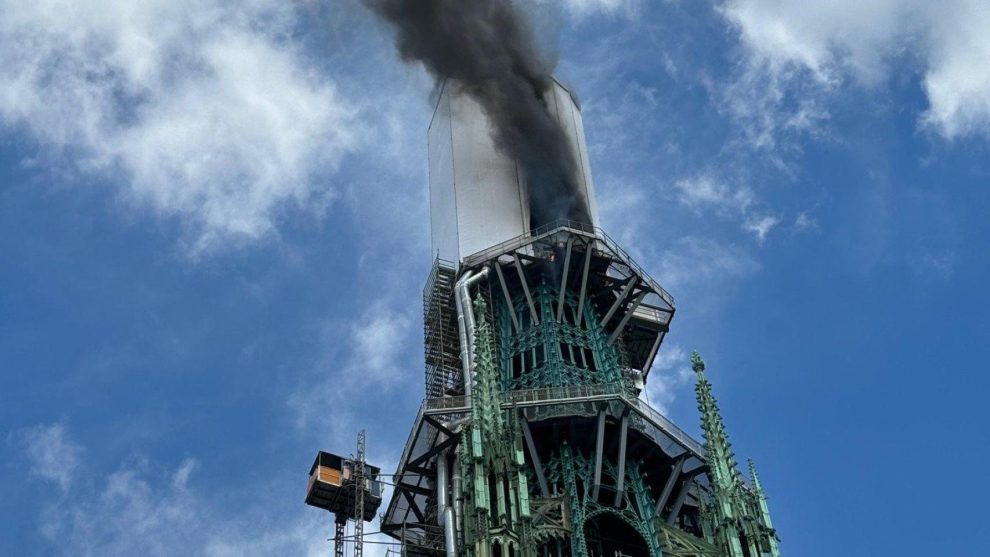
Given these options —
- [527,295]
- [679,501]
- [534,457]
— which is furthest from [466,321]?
[679,501]

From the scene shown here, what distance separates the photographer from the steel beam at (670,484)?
74.4 metres

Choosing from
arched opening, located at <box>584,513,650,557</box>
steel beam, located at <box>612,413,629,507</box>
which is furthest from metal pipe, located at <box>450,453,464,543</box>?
steel beam, located at <box>612,413,629,507</box>

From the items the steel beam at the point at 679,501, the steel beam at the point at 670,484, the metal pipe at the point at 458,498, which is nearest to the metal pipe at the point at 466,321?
the metal pipe at the point at 458,498

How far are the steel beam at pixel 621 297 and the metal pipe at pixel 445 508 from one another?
50.1 feet

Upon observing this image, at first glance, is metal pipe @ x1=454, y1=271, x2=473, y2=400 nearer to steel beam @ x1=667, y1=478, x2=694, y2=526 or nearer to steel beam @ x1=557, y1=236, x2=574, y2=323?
steel beam @ x1=557, y1=236, x2=574, y2=323

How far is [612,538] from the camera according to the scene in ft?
243

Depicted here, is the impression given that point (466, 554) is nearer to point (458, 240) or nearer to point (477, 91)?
point (458, 240)

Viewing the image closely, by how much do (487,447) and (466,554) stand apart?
599 cm

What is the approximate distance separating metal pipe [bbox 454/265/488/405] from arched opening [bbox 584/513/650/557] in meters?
9.62

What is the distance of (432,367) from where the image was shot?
86.1 metres

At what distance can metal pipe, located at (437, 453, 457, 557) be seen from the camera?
229ft

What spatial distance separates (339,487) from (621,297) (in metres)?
20.6

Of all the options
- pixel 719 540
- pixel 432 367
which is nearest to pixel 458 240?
pixel 432 367

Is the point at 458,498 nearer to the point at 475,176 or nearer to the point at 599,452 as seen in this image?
the point at 599,452
